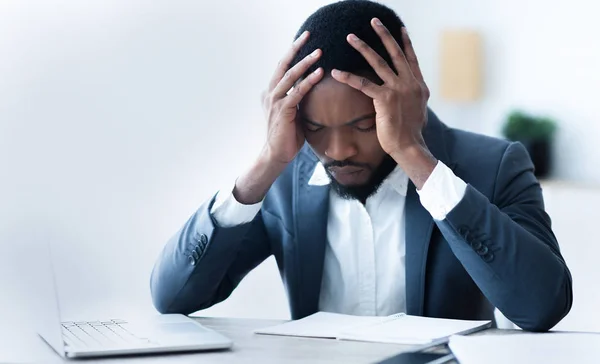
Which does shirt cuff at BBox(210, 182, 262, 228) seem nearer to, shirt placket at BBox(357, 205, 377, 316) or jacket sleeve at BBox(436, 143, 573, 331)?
shirt placket at BBox(357, 205, 377, 316)

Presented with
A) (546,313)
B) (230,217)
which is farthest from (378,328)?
(230,217)

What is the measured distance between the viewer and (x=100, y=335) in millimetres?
1377

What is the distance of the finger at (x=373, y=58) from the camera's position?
161 cm

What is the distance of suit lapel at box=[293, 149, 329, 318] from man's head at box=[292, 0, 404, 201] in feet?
0.40

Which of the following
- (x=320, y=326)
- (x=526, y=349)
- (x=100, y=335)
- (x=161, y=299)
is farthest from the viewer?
(x=161, y=299)

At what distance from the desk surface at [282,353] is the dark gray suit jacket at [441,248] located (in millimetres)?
161

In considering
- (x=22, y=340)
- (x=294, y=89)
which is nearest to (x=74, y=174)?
(x=294, y=89)

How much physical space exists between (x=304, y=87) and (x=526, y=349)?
654 millimetres

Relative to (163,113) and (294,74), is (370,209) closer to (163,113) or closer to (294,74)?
(294,74)

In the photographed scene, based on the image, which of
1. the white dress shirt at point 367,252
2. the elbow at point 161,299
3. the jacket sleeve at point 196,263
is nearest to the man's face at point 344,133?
the white dress shirt at point 367,252

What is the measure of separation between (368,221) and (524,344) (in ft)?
1.99

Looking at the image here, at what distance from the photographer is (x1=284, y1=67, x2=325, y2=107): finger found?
162 centimetres

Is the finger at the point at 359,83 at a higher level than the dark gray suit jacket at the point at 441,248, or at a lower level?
higher

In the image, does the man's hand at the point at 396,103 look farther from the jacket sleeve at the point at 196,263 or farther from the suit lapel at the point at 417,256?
the jacket sleeve at the point at 196,263
